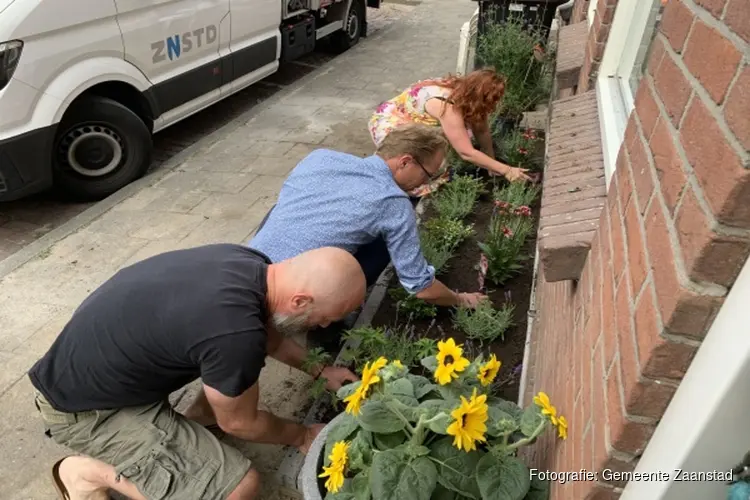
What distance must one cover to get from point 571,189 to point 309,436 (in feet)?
4.46

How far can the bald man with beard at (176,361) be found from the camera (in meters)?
1.76

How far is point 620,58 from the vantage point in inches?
115

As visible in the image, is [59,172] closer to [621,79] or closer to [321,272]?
[321,272]

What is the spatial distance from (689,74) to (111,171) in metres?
4.38

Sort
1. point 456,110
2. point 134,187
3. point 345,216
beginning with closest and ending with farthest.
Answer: point 345,216, point 456,110, point 134,187

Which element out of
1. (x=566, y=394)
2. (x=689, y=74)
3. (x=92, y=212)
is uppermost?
(x=689, y=74)

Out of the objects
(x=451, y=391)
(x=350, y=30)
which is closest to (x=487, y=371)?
(x=451, y=391)

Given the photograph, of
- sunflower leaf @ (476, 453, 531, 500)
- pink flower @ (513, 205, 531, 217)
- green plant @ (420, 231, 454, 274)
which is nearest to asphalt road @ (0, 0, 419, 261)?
green plant @ (420, 231, 454, 274)

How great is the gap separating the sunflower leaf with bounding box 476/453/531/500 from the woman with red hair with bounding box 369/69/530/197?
2.08m

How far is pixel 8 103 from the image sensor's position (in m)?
3.63

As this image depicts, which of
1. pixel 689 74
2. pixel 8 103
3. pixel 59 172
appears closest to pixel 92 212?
pixel 59 172

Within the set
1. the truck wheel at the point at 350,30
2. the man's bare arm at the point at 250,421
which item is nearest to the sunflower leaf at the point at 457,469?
the man's bare arm at the point at 250,421

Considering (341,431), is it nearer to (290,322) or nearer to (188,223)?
(290,322)

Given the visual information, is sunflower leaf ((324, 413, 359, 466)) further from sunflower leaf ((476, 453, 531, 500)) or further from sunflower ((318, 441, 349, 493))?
sunflower leaf ((476, 453, 531, 500))
